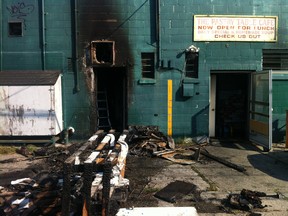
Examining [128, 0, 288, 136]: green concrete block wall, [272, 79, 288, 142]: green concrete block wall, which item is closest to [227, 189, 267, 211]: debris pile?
[128, 0, 288, 136]: green concrete block wall

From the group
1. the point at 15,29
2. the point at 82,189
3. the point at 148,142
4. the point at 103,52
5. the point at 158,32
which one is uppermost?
the point at 15,29

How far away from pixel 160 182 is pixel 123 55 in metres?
5.08

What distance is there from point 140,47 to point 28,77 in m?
3.62

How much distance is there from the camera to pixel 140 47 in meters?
10.5

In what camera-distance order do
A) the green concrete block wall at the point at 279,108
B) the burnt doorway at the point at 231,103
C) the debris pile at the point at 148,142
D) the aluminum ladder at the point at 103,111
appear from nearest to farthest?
the debris pile at the point at 148,142 → the green concrete block wall at the point at 279,108 → the aluminum ladder at the point at 103,111 → the burnt doorway at the point at 231,103

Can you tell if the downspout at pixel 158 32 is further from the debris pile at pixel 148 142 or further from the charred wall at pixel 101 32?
the debris pile at pixel 148 142

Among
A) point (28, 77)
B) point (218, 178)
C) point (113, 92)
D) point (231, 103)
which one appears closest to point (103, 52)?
point (113, 92)

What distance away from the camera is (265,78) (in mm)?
9742

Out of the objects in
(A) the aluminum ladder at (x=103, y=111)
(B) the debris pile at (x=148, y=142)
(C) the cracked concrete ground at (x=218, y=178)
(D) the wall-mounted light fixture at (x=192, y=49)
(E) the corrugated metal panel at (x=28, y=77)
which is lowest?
(C) the cracked concrete ground at (x=218, y=178)

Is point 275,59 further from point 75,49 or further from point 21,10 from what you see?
point 21,10

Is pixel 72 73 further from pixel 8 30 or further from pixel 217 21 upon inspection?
pixel 217 21

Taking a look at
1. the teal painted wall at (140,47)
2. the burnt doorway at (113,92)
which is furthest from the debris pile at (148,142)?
the burnt doorway at (113,92)

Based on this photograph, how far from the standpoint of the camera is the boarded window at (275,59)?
35.4 ft

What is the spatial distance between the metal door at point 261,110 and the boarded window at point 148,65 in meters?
3.34
